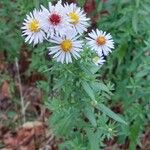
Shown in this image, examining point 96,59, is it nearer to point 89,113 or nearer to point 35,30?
point 89,113

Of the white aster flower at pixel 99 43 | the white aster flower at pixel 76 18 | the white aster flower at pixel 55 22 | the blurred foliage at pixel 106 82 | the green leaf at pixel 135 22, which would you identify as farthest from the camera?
the green leaf at pixel 135 22

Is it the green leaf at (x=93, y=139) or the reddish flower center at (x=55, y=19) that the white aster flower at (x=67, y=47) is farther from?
the green leaf at (x=93, y=139)

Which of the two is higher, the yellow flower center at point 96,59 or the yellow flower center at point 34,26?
the yellow flower center at point 34,26

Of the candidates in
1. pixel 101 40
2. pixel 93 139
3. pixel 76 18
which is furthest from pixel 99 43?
pixel 93 139

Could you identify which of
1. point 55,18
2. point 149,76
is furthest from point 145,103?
point 55,18

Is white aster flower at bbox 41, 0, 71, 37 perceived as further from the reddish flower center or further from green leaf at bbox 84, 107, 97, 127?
green leaf at bbox 84, 107, 97, 127

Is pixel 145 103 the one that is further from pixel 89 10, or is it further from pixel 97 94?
pixel 89 10

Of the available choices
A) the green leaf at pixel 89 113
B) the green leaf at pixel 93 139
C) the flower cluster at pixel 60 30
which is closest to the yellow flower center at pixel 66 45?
the flower cluster at pixel 60 30

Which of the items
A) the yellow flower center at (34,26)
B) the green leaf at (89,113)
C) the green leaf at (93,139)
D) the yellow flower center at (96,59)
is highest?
the yellow flower center at (34,26)
